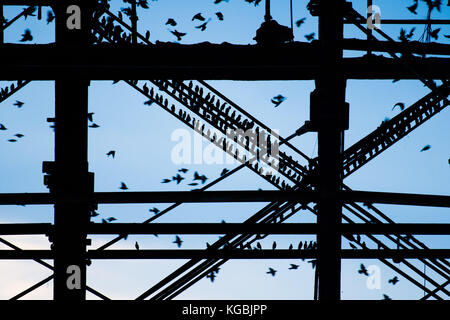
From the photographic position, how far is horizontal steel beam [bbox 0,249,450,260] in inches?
141

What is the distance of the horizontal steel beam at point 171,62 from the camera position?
14.1ft

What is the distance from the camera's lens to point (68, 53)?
4.37 m

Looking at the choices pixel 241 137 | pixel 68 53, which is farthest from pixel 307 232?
pixel 241 137

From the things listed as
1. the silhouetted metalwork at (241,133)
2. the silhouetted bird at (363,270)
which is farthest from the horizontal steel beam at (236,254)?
the silhouetted bird at (363,270)

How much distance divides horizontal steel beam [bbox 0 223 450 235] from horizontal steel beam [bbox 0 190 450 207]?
14cm

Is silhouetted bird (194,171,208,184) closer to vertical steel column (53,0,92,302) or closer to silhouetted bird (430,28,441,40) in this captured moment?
vertical steel column (53,0,92,302)

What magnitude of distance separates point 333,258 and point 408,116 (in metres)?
4.23

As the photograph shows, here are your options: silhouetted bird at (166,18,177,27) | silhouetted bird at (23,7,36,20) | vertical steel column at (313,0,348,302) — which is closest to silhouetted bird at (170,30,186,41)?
silhouetted bird at (166,18,177,27)

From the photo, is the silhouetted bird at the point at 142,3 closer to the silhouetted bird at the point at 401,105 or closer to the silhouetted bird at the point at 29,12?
the silhouetted bird at the point at 29,12

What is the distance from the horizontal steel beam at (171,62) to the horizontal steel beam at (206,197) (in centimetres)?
112

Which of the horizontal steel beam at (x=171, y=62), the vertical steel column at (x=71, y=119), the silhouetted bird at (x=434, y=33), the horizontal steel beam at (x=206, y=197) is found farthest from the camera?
the silhouetted bird at (x=434, y=33)
